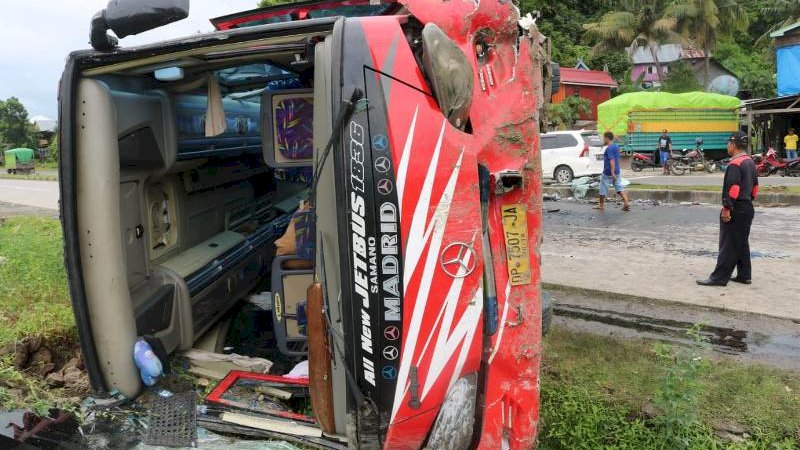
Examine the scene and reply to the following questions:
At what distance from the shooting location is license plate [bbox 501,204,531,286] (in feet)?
8.62

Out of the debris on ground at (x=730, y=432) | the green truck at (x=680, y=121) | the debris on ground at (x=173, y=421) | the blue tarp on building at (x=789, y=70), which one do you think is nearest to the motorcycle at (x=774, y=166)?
the blue tarp on building at (x=789, y=70)

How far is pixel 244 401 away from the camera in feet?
10.3

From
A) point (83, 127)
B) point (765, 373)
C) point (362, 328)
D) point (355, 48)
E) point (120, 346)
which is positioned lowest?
point (765, 373)

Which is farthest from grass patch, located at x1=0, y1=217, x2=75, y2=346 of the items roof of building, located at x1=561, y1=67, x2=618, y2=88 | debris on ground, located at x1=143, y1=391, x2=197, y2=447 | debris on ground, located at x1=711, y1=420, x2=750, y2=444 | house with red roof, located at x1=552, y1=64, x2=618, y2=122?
roof of building, located at x1=561, y1=67, x2=618, y2=88

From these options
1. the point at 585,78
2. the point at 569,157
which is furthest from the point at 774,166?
the point at 585,78

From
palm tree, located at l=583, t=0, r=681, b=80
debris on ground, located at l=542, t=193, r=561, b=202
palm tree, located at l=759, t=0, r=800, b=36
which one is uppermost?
palm tree, located at l=759, t=0, r=800, b=36

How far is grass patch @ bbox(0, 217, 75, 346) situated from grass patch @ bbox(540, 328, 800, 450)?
3.10 meters

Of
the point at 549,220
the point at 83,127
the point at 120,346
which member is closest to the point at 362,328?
the point at 120,346

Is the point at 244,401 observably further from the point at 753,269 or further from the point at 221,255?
the point at 753,269

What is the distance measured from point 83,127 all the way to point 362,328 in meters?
1.70

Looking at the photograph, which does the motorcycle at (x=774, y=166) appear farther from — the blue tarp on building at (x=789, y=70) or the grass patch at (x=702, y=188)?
the grass patch at (x=702, y=188)

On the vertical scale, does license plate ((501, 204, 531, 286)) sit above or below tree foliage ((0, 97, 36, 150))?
below

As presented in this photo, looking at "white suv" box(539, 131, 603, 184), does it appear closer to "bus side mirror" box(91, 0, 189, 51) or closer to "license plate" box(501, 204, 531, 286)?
"license plate" box(501, 204, 531, 286)

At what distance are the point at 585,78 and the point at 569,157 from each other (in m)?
17.2
